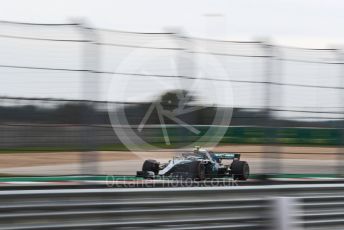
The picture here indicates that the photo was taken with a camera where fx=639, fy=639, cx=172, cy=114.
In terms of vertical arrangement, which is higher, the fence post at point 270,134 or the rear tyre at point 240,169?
the fence post at point 270,134

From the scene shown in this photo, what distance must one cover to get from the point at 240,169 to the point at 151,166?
1574mm

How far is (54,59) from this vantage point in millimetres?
7273

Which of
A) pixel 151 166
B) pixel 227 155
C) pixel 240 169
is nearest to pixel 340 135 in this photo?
pixel 240 169

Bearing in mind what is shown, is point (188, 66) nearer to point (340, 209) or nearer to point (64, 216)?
point (340, 209)

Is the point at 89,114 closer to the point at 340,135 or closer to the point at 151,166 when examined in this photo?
the point at 151,166

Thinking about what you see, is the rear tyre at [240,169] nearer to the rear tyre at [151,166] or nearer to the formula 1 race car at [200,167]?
the formula 1 race car at [200,167]

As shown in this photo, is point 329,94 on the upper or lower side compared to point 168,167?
upper

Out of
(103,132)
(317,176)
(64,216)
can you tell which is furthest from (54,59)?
(317,176)

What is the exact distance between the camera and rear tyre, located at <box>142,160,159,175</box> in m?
9.52

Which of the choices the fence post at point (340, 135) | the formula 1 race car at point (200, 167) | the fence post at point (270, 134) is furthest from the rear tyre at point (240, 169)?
the fence post at point (270, 134)

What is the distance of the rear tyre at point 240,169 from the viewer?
10078 mm

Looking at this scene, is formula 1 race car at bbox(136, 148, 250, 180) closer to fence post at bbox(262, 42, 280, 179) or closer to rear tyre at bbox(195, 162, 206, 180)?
rear tyre at bbox(195, 162, 206, 180)

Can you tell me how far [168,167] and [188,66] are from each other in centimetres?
221

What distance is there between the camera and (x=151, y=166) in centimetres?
981
